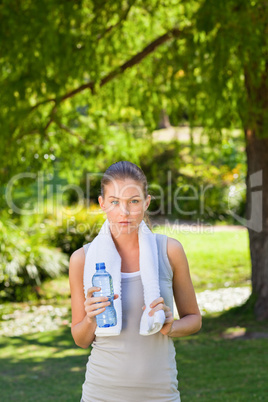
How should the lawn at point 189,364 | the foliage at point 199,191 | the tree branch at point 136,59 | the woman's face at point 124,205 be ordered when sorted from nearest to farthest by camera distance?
1. the woman's face at point 124,205
2. the lawn at point 189,364
3. the tree branch at point 136,59
4. the foliage at point 199,191

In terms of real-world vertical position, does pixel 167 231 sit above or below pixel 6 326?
above

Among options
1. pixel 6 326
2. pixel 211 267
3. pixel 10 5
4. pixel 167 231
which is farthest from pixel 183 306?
pixel 167 231

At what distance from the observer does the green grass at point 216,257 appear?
13031mm

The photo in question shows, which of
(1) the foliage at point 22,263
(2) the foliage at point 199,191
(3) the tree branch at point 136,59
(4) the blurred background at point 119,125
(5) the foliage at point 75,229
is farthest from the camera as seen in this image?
(2) the foliage at point 199,191

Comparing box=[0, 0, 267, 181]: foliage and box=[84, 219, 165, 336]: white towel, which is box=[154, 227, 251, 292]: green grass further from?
box=[84, 219, 165, 336]: white towel

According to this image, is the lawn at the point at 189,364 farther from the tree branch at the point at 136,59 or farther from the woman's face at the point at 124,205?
the woman's face at the point at 124,205

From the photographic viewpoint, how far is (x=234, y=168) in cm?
1922

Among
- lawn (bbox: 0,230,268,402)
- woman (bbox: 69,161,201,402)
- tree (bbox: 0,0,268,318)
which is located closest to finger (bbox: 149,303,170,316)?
woman (bbox: 69,161,201,402)

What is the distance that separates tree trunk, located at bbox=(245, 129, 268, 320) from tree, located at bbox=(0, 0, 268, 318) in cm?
1

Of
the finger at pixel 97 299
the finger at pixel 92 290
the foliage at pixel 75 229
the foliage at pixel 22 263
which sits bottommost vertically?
the foliage at pixel 22 263

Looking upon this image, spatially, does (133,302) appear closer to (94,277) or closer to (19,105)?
(94,277)

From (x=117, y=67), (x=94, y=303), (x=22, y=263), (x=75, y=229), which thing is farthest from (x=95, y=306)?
(x=75, y=229)

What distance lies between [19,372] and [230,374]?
243cm

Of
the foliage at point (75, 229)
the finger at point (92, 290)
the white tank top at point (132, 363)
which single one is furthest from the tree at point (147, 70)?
the finger at point (92, 290)
